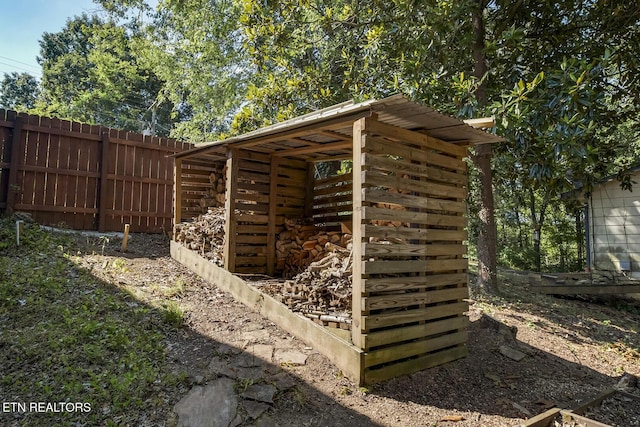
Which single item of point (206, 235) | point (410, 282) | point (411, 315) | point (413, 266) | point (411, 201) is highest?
point (411, 201)

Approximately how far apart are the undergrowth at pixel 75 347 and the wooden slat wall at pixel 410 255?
1.68 m

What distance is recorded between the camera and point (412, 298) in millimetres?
3250

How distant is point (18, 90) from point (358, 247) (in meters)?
32.6

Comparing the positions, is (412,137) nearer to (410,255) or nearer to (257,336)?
(410,255)

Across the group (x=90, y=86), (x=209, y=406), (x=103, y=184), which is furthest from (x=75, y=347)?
(x=90, y=86)

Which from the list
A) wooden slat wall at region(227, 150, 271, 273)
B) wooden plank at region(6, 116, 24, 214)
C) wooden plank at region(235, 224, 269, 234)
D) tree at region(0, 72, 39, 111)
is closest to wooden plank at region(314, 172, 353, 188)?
wooden slat wall at region(227, 150, 271, 273)

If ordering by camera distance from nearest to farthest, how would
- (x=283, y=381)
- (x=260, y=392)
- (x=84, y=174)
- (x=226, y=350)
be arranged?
(x=260, y=392) → (x=283, y=381) → (x=226, y=350) → (x=84, y=174)

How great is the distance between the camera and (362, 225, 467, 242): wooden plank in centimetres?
301

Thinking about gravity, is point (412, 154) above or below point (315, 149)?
below

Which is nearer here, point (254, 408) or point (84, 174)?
point (254, 408)

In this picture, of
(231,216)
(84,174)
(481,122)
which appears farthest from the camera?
(84,174)

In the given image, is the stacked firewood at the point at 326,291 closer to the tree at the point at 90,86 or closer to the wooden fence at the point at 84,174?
the wooden fence at the point at 84,174

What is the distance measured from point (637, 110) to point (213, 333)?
23.0ft

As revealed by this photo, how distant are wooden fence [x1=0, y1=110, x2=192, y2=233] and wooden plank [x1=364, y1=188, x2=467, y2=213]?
18.8ft
